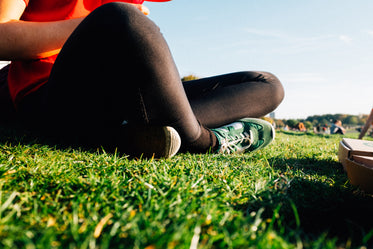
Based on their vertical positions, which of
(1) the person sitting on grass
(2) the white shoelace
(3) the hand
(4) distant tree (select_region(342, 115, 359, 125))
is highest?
(3) the hand

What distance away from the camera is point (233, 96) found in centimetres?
201

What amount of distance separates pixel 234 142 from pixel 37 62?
4.84 feet

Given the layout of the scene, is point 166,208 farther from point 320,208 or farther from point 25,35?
point 25,35

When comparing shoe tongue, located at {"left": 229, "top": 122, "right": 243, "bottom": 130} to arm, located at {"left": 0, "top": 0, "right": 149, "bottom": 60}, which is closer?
arm, located at {"left": 0, "top": 0, "right": 149, "bottom": 60}

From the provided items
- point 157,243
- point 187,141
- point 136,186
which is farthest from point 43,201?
point 187,141

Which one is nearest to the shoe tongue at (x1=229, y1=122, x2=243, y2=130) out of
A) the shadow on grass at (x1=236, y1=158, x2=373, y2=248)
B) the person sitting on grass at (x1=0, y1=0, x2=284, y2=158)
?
the person sitting on grass at (x1=0, y1=0, x2=284, y2=158)

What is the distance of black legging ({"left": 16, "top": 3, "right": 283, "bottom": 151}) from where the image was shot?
1.16 m

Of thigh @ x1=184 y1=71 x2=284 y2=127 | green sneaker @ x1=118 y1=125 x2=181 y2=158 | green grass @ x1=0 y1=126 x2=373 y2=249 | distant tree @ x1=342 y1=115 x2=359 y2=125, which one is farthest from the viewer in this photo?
distant tree @ x1=342 y1=115 x2=359 y2=125

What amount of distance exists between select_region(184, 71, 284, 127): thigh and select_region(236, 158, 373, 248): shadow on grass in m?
0.93

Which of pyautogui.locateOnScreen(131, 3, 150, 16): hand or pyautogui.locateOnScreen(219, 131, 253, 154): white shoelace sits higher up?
pyautogui.locateOnScreen(131, 3, 150, 16): hand

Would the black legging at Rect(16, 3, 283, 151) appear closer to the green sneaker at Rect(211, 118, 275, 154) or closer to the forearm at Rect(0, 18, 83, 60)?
the forearm at Rect(0, 18, 83, 60)

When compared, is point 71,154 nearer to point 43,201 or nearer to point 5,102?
point 43,201

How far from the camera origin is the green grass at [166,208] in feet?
1.78

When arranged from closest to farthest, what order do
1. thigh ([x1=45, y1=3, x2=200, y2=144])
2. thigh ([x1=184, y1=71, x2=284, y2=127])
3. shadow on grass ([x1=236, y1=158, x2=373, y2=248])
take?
shadow on grass ([x1=236, y1=158, x2=373, y2=248]), thigh ([x1=45, y1=3, x2=200, y2=144]), thigh ([x1=184, y1=71, x2=284, y2=127])
